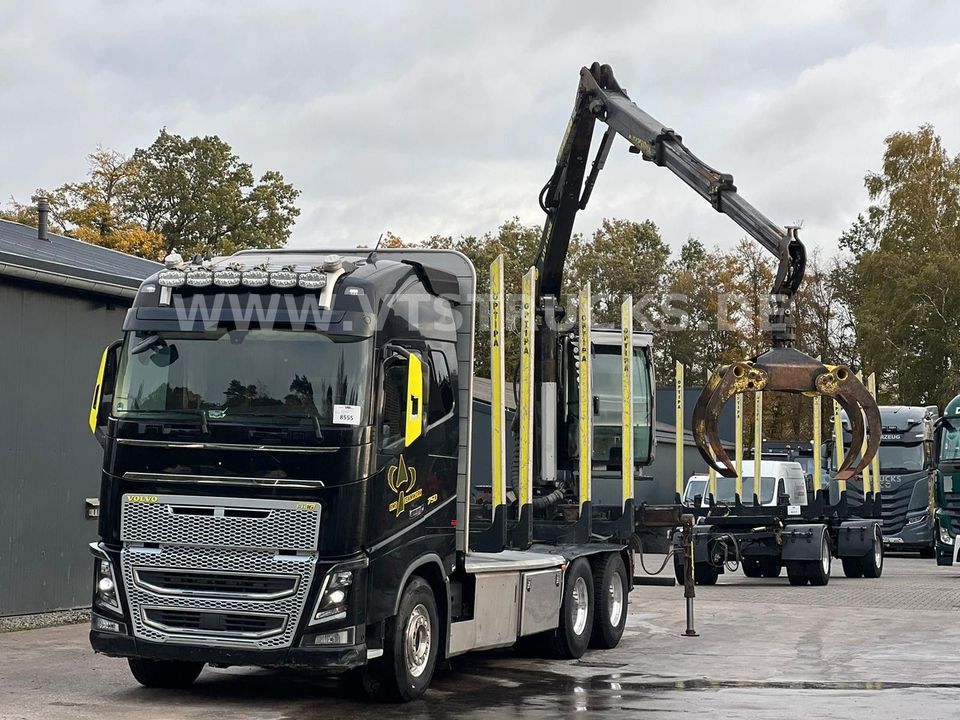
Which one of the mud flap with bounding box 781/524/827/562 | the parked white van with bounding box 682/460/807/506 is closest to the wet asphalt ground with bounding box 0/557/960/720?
the mud flap with bounding box 781/524/827/562

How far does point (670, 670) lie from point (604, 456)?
19.1ft

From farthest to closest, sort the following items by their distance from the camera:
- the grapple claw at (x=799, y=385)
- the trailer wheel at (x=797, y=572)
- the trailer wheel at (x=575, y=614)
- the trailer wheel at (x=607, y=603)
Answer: the trailer wheel at (x=797, y=572) → the trailer wheel at (x=607, y=603) → the trailer wheel at (x=575, y=614) → the grapple claw at (x=799, y=385)

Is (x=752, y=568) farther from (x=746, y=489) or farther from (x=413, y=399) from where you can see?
(x=413, y=399)

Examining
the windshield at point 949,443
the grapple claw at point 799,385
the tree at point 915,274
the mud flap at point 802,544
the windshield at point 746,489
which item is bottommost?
the mud flap at point 802,544

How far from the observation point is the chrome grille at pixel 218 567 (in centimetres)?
1016

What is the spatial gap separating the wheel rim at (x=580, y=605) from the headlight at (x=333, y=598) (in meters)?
4.48

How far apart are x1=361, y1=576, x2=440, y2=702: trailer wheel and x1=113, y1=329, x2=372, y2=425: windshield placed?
1.56 m

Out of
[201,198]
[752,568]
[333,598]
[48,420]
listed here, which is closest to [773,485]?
[752,568]

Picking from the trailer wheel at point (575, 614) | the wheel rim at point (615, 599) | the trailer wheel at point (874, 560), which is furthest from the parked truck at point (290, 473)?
the trailer wheel at point (874, 560)

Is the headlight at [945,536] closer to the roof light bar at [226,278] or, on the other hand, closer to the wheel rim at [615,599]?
the wheel rim at [615,599]

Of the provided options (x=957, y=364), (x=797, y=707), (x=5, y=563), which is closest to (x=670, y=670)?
(x=797, y=707)

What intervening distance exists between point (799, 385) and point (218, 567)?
5.36 metres

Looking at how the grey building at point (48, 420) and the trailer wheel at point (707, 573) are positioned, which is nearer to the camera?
the grey building at point (48, 420)

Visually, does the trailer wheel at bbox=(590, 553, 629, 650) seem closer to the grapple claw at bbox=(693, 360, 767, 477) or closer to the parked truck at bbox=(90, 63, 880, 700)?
the grapple claw at bbox=(693, 360, 767, 477)
